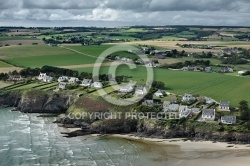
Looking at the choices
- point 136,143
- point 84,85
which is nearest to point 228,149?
point 136,143

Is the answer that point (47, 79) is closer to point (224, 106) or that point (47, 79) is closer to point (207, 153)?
point (224, 106)

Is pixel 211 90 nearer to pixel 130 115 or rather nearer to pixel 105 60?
pixel 130 115

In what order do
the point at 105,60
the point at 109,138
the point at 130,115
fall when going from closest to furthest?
1. the point at 109,138
2. the point at 130,115
3. the point at 105,60

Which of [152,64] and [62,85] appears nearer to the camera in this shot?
[62,85]

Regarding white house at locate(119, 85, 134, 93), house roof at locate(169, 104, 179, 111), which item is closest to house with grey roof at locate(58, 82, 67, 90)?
white house at locate(119, 85, 134, 93)

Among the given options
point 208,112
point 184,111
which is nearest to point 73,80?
point 184,111
